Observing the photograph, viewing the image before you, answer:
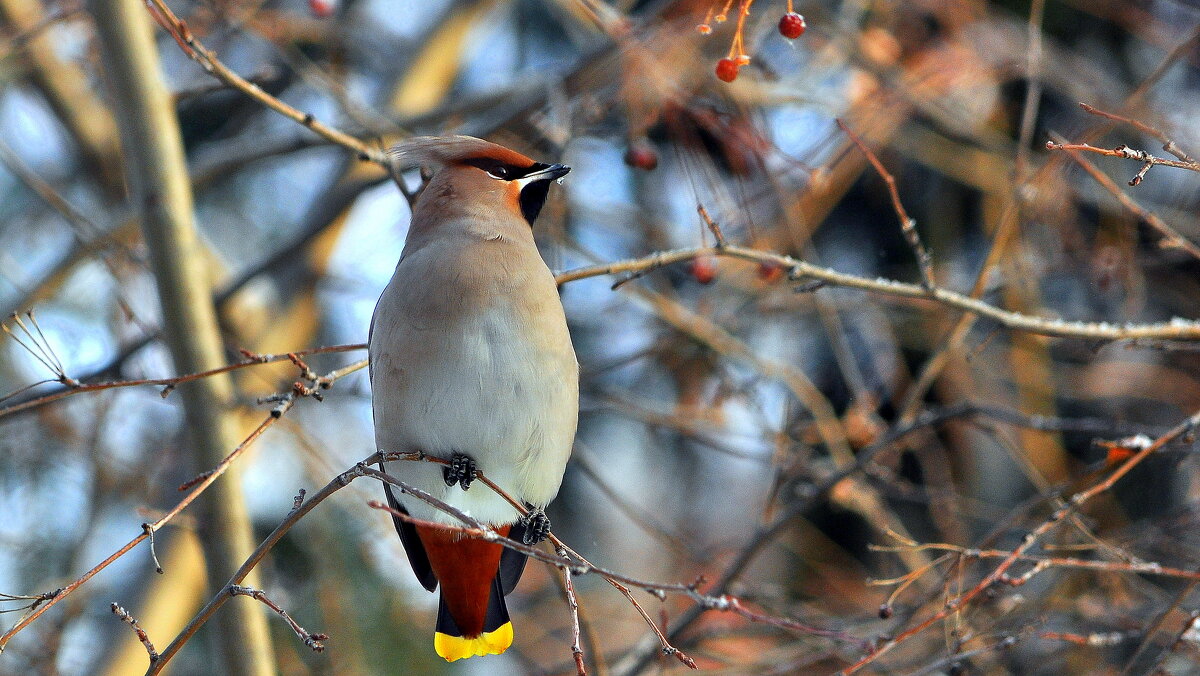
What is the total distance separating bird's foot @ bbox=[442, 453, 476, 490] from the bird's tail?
477mm

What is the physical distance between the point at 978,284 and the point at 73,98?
456cm

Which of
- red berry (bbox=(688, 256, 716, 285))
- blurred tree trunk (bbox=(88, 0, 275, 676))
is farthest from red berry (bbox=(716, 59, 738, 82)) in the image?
blurred tree trunk (bbox=(88, 0, 275, 676))

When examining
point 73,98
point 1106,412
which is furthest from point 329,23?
point 1106,412

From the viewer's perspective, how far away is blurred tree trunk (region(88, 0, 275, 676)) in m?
3.55

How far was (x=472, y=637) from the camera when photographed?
3.23 meters

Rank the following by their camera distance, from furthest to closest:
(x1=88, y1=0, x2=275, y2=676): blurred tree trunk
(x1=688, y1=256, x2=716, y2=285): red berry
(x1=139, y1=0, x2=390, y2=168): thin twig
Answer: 1. (x1=688, y1=256, x2=716, y2=285): red berry
2. (x1=88, y1=0, x2=275, y2=676): blurred tree trunk
3. (x1=139, y1=0, x2=390, y2=168): thin twig

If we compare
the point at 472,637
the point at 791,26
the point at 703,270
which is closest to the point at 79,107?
the point at 703,270

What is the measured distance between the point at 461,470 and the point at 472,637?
595 millimetres

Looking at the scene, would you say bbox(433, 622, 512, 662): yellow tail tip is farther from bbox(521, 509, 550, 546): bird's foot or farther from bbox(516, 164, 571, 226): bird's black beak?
bbox(516, 164, 571, 226): bird's black beak

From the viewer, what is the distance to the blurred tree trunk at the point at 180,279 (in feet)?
11.6

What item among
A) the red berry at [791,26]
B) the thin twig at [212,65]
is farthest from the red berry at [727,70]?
the thin twig at [212,65]

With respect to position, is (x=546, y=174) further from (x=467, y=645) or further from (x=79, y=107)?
(x=79, y=107)

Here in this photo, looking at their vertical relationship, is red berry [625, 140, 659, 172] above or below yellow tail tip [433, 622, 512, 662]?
above

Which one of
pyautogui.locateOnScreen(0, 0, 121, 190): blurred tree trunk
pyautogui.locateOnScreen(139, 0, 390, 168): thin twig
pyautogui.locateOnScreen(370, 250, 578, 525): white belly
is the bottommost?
pyautogui.locateOnScreen(370, 250, 578, 525): white belly
